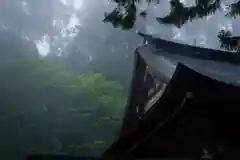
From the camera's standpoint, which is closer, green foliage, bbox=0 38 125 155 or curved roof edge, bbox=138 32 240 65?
curved roof edge, bbox=138 32 240 65

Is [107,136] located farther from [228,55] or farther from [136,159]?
[136,159]

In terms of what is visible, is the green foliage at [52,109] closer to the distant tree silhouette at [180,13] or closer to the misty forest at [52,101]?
the misty forest at [52,101]

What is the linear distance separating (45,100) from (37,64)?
82.8 inches

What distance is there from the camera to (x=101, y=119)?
15781 millimetres

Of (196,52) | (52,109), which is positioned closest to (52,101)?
(52,109)

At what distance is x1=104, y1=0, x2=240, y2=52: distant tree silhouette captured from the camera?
16.1 ft

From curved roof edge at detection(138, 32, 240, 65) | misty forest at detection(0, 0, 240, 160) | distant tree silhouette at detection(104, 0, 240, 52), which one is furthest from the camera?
misty forest at detection(0, 0, 240, 160)

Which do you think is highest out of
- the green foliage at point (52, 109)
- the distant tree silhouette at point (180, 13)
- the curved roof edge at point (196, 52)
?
the distant tree silhouette at point (180, 13)

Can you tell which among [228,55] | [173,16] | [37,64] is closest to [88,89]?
[37,64]

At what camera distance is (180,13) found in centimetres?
505

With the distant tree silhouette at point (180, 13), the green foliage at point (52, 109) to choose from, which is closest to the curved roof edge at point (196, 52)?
the distant tree silhouette at point (180, 13)

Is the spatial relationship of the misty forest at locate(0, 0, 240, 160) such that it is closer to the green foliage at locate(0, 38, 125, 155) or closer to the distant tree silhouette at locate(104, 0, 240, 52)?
the green foliage at locate(0, 38, 125, 155)

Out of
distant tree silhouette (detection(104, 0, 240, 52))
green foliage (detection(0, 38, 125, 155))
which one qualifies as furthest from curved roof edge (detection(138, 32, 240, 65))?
green foliage (detection(0, 38, 125, 155))

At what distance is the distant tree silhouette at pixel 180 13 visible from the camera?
4.92 metres
